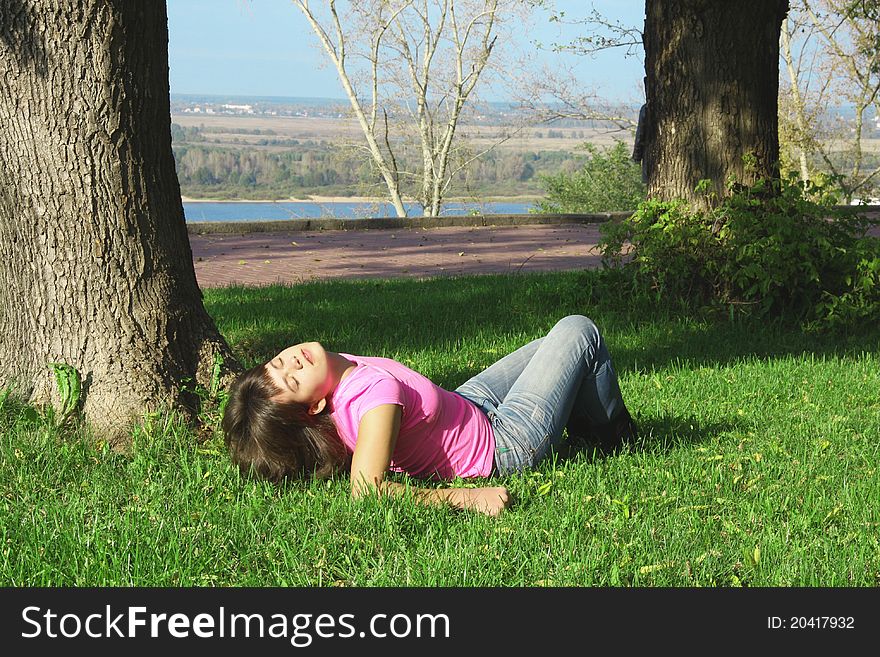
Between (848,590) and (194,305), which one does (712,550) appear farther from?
(194,305)

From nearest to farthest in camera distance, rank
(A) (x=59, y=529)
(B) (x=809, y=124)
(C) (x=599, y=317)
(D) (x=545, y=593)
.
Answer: (D) (x=545, y=593), (A) (x=59, y=529), (C) (x=599, y=317), (B) (x=809, y=124)

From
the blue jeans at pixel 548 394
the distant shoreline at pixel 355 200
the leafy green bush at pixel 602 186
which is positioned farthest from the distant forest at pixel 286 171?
the blue jeans at pixel 548 394

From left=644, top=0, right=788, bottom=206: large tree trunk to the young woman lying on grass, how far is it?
457 cm

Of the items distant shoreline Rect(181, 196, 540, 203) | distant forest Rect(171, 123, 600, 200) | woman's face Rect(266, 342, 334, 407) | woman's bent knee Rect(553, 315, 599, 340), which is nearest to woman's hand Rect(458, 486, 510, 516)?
woman's face Rect(266, 342, 334, 407)

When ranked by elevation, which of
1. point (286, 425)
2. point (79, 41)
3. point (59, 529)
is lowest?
point (59, 529)

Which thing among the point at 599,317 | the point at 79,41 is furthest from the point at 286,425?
the point at 599,317

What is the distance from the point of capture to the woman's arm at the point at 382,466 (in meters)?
3.82

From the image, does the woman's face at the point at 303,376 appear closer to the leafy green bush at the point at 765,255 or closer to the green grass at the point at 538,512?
the green grass at the point at 538,512

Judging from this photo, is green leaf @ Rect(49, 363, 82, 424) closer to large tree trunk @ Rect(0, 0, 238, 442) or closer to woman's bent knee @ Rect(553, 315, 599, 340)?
large tree trunk @ Rect(0, 0, 238, 442)

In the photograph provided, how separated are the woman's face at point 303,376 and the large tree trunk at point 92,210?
1.18 meters

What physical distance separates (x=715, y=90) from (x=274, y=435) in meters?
5.94

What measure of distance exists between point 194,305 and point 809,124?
Result: 26.9 meters

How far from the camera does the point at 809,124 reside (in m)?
28.8

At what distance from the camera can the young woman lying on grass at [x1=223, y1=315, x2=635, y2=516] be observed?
3.90 metres
